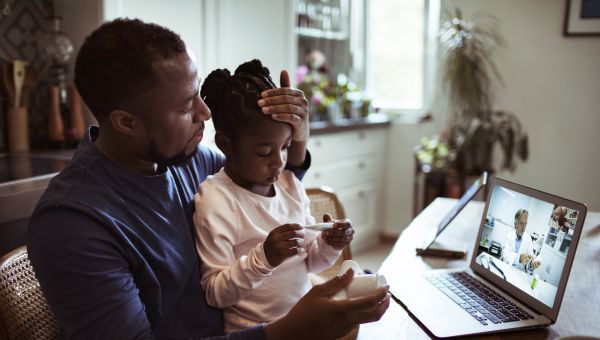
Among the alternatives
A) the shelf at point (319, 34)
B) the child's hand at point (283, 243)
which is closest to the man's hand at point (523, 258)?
the child's hand at point (283, 243)

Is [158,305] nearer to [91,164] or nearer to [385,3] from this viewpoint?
[91,164]

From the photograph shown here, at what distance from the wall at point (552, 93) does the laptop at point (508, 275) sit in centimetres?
275

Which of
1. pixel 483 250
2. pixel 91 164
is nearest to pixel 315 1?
pixel 483 250

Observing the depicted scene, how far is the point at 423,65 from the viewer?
13.7 ft

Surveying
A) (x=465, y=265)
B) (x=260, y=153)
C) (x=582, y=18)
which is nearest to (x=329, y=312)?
(x=260, y=153)

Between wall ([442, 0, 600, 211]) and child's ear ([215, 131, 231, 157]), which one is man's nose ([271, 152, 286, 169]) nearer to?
child's ear ([215, 131, 231, 157])

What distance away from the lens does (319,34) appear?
395 cm

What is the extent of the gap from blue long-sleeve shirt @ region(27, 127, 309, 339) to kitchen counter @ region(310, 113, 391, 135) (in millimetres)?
2253

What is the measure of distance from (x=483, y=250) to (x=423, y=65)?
313 cm

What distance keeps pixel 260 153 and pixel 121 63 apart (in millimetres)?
349

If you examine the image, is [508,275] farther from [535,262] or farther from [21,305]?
[21,305]

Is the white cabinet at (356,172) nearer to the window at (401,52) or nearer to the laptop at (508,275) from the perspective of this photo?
the window at (401,52)

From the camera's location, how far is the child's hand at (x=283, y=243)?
0.95 meters

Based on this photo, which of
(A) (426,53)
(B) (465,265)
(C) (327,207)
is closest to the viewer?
(B) (465,265)
